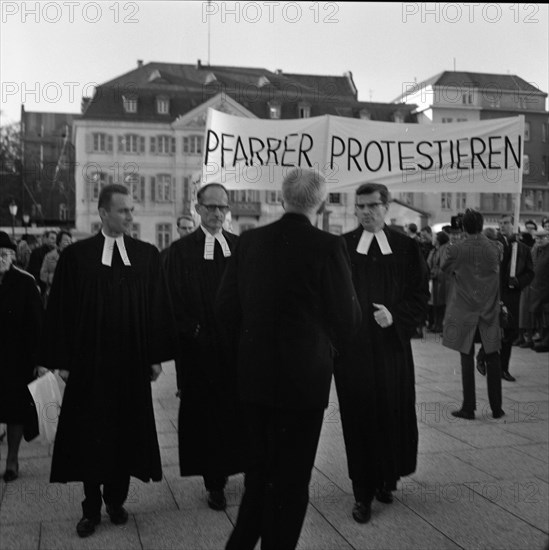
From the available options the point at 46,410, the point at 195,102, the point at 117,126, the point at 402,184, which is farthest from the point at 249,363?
the point at 195,102

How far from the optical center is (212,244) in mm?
5133

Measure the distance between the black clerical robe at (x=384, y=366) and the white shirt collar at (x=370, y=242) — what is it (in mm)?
25

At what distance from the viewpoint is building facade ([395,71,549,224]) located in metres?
62.9

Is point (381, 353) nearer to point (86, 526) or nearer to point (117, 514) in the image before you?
point (117, 514)

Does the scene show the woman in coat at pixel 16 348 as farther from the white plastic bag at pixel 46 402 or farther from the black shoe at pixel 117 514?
the black shoe at pixel 117 514

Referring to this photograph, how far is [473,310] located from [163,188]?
167 ft

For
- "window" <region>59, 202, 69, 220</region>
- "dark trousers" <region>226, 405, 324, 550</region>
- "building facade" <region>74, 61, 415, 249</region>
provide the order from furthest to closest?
"window" <region>59, 202, 69, 220</region> → "building facade" <region>74, 61, 415, 249</region> → "dark trousers" <region>226, 405, 324, 550</region>

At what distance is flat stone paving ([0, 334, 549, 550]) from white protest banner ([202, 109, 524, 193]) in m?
2.90

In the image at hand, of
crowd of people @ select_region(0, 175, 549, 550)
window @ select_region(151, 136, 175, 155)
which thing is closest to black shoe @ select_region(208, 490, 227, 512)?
crowd of people @ select_region(0, 175, 549, 550)

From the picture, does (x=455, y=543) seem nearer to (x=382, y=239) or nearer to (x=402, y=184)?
(x=382, y=239)

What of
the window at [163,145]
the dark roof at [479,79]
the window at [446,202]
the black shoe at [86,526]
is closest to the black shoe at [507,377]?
the black shoe at [86,526]

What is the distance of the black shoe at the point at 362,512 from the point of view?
451cm

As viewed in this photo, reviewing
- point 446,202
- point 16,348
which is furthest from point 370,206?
point 446,202

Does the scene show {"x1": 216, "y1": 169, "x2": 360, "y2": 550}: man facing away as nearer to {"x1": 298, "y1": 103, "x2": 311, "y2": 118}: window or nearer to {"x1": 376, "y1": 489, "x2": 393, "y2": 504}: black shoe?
{"x1": 376, "y1": 489, "x2": 393, "y2": 504}: black shoe
